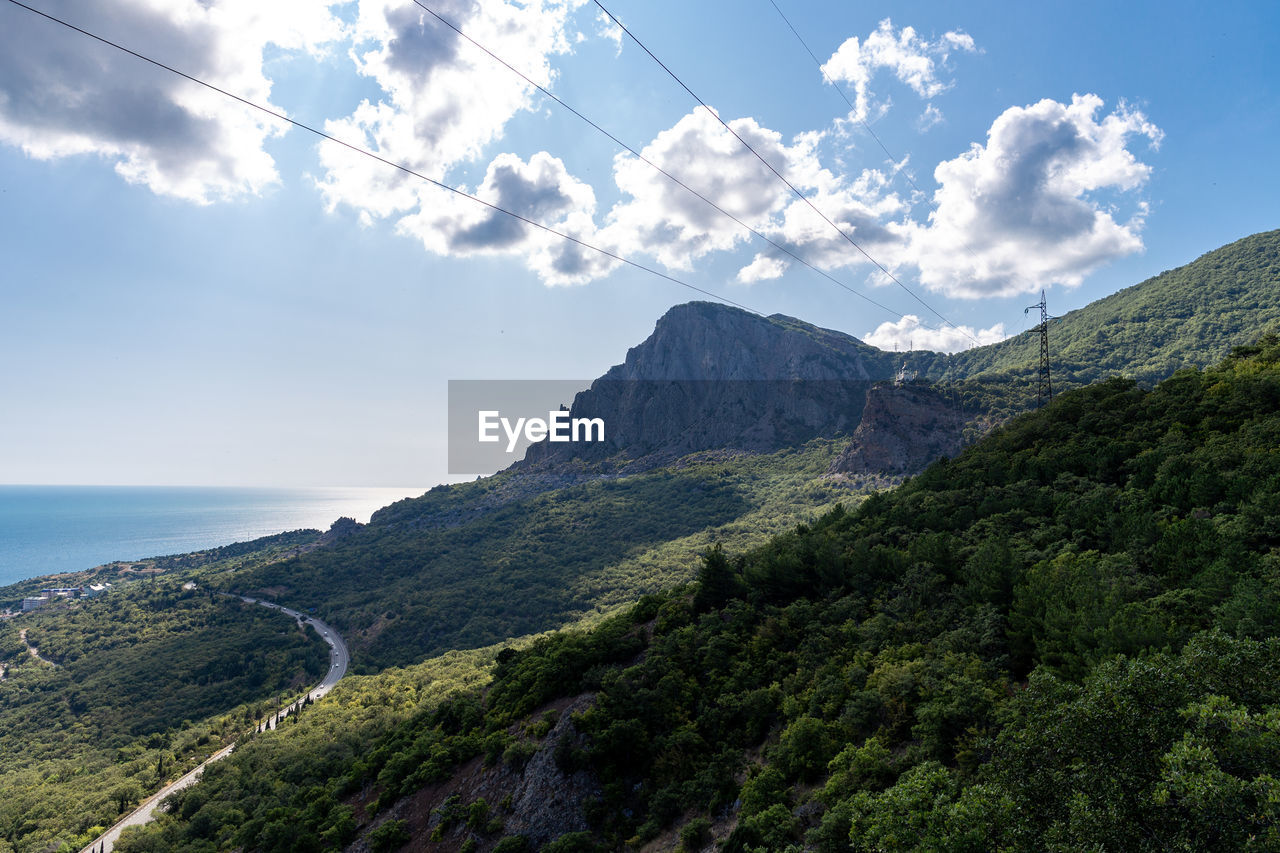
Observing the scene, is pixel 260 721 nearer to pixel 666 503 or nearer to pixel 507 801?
pixel 507 801

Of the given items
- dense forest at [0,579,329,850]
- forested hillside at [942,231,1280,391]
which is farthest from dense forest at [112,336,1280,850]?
forested hillside at [942,231,1280,391]

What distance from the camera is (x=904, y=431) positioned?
10975 cm

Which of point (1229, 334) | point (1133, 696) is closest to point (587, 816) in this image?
point (1133, 696)

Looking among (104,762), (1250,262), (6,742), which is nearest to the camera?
(104,762)

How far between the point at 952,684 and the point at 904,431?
105563 mm

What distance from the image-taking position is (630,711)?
2230 cm

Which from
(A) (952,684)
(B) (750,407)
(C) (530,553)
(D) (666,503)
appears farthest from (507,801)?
(B) (750,407)

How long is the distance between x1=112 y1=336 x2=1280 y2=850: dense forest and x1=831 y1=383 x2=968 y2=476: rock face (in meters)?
73.4

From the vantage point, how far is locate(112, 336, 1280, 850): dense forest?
29.7 ft

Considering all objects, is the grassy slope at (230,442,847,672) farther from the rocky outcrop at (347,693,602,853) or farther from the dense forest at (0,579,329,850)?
the rocky outcrop at (347,693,602,853)

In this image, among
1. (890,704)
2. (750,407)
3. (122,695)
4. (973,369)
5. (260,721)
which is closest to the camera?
(890,704)

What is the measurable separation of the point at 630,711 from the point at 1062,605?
52.7 ft

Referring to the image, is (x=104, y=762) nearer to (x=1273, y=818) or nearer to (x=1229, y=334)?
(x=1273, y=818)

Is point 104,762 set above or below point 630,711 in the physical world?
below
